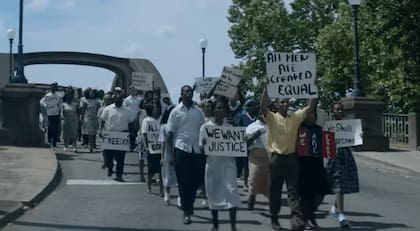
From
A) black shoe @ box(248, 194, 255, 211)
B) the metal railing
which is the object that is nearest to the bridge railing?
the metal railing

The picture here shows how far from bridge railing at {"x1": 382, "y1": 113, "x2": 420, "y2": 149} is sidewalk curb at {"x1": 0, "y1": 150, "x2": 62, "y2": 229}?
11.3m

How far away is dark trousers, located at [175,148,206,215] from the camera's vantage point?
1293 cm

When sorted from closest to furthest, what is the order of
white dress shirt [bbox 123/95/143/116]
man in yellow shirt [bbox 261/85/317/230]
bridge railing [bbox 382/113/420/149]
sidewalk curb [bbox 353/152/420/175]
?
man in yellow shirt [bbox 261/85/317/230], white dress shirt [bbox 123/95/143/116], sidewalk curb [bbox 353/152/420/175], bridge railing [bbox 382/113/420/149]

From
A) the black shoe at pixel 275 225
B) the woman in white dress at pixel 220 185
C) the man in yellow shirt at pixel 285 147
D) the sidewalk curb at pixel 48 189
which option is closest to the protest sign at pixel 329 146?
the man in yellow shirt at pixel 285 147

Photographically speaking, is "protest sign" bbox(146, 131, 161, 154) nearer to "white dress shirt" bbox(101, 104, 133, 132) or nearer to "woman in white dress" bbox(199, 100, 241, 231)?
"white dress shirt" bbox(101, 104, 133, 132)

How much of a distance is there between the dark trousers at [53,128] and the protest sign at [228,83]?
7.12 m

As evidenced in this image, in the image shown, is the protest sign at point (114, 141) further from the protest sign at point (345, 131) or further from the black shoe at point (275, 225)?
the black shoe at point (275, 225)

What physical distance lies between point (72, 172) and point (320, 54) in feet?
86.8

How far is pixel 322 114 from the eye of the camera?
14.0 m

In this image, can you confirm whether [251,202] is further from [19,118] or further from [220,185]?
[19,118]

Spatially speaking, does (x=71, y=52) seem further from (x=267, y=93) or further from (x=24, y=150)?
(x=267, y=93)

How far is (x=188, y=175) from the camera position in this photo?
1296 centimetres

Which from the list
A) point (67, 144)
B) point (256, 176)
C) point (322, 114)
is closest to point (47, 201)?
point (256, 176)

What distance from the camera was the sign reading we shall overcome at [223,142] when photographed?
39.9 ft
